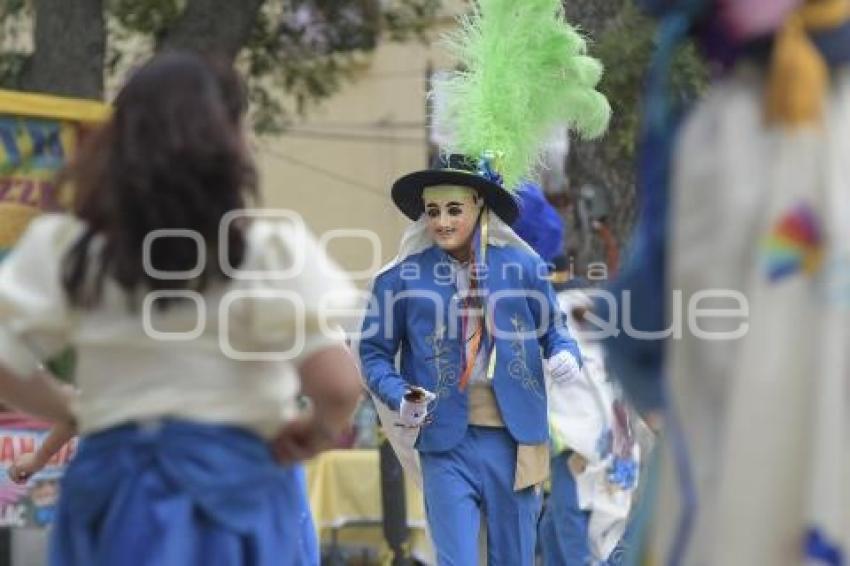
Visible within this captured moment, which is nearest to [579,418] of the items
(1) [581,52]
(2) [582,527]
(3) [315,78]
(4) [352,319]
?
(2) [582,527]

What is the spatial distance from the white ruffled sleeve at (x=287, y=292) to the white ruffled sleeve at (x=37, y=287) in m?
0.37

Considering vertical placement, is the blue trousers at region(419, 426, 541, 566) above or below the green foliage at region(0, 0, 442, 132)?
below

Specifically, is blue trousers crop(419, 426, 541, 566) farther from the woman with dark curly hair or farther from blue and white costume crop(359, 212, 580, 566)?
the woman with dark curly hair

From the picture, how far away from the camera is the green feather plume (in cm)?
Answer: 739

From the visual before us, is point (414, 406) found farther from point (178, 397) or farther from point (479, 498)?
point (178, 397)

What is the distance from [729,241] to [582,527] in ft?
18.1

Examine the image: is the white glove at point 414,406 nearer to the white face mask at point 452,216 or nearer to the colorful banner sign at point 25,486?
the white face mask at point 452,216

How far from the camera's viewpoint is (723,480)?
326 centimetres

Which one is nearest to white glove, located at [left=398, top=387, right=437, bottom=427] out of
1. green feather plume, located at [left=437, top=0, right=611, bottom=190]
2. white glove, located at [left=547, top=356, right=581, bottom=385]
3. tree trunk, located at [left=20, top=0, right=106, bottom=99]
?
white glove, located at [left=547, top=356, right=581, bottom=385]

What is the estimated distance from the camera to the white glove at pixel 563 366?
686 centimetres

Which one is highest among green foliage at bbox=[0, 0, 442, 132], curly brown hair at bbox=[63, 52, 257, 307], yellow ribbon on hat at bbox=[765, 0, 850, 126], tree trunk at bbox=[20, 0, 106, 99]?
green foliage at bbox=[0, 0, 442, 132]

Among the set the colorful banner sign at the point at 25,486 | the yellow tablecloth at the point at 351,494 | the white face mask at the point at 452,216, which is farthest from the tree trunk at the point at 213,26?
the white face mask at the point at 452,216

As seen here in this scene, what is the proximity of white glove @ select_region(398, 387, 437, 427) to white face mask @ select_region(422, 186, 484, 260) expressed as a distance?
0.66 metres

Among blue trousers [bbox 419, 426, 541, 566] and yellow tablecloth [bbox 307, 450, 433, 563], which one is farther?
yellow tablecloth [bbox 307, 450, 433, 563]
